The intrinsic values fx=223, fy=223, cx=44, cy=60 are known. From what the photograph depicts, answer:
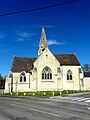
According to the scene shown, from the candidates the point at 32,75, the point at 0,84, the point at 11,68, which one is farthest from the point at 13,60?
the point at 0,84

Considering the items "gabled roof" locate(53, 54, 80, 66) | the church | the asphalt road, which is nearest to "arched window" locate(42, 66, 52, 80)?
the church

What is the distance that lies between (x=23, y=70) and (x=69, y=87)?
10819 mm

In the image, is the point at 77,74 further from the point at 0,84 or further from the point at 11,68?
the point at 0,84

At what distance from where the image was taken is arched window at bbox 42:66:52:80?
4900 cm

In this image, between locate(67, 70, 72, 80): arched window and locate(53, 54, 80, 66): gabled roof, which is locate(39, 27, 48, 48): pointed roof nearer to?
locate(53, 54, 80, 66): gabled roof

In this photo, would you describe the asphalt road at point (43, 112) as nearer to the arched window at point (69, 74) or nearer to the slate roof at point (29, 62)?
the slate roof at point (29, 62)

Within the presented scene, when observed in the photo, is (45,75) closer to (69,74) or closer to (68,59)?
(69,74)

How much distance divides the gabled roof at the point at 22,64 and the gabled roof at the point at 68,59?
6374 millimetres

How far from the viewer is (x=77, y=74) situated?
49.8 metres

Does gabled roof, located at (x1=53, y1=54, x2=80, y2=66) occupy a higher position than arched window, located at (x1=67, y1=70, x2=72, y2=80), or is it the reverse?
gabled roof, located at (x1=53, y1=54, x2=80, y2=66)

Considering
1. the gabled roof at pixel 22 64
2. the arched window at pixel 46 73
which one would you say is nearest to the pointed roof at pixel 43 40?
the gabled roof at pixel 22 64

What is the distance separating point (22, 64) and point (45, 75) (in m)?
5.88

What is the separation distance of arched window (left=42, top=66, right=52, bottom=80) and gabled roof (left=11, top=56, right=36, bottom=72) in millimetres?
3218

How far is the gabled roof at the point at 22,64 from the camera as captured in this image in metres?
49.3
